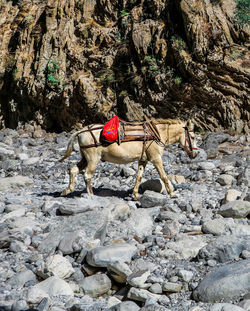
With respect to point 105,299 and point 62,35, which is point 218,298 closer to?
point 105,299

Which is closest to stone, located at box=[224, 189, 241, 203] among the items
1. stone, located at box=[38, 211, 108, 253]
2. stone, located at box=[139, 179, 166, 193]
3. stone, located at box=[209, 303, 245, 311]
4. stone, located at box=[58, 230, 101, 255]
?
stone, located at box=[139, 179, 166, 193]

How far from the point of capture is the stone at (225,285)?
367 centimetres

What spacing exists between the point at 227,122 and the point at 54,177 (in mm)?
8175

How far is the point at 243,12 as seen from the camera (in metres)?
13.8

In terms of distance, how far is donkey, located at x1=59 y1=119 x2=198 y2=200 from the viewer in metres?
7.62

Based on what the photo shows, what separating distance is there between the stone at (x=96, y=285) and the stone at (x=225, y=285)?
112 centimetres

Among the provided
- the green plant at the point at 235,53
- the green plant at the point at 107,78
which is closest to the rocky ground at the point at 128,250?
the green plant at the point at 235,53

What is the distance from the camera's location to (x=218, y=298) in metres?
3.68

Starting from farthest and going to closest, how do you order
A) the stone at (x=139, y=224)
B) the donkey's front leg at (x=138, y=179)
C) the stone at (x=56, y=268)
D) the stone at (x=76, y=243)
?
the donkey's front leg at (x=138, y=179)
the stone at (x=139, y=224)
the stone at (x=76, y=243)
the stone at (x=56, y=268)

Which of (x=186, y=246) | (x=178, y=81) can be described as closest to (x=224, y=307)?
(x=186, y=246)

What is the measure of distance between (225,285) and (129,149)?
14.6ft

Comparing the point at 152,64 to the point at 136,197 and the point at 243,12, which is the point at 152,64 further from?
the point at 136,197

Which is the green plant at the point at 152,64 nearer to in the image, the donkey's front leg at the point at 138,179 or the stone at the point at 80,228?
the donkey's front leg at the point at 138,179

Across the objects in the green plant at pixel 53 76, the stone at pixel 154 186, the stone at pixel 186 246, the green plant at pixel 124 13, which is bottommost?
the stone at pixel 154 186
